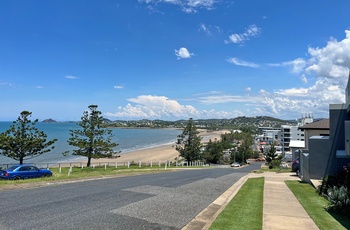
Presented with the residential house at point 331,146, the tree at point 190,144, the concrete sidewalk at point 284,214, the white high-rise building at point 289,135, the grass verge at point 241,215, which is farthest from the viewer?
the white high-rise building at point 289,135

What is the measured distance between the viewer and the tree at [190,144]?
66250mm

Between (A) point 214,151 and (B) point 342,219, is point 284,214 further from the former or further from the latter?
(A) point 214,151

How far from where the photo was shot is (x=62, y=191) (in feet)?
44.2

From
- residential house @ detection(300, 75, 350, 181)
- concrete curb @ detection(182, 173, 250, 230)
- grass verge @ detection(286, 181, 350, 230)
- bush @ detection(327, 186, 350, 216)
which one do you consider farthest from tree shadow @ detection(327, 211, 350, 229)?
residential house @ detection(300, 75, 350, 181)

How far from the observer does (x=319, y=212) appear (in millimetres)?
10305

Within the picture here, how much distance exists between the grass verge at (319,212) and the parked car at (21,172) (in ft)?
54.8

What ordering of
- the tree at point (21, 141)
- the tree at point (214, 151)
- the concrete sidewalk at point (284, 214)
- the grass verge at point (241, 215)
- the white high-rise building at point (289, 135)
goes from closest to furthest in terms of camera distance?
the grass verge at point (241, 215) < the concrete sidewalk at point (284, 214) < the tree at point (21, 141) < the tree at point (214, 151) < the white high-rise building at point (289, 135)

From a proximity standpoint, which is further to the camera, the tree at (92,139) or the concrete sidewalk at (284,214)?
the tree at (92,139)

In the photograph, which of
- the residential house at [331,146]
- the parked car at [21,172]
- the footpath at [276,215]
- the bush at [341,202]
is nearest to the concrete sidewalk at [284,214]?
the footpath at [276,215]

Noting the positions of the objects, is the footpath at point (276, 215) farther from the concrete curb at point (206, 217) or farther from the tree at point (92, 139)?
the tree at point (92, 139)

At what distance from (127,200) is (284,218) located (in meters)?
5.70

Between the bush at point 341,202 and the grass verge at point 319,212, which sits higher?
the bush at point 341,202

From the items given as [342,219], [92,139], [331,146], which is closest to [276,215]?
[342,219]

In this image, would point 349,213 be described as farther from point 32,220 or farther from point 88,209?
point 32,220
